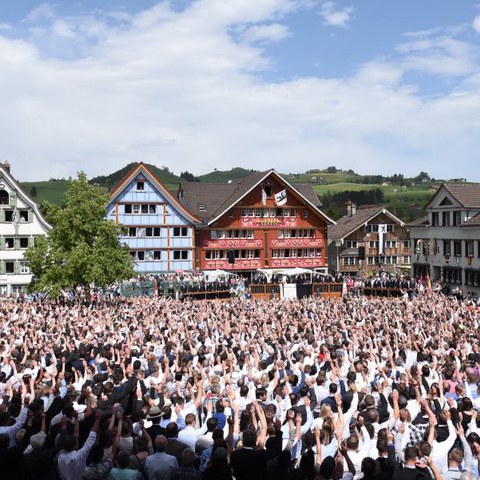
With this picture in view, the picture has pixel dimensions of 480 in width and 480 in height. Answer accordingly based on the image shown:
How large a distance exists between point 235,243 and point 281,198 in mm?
6145

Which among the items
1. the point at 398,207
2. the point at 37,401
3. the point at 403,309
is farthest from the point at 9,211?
the point at 398,207

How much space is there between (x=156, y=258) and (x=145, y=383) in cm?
4203

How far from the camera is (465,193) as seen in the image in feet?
165

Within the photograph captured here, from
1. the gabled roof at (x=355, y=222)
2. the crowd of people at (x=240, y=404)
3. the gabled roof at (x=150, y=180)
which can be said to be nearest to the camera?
the crowd of people at (x=240, y=404)

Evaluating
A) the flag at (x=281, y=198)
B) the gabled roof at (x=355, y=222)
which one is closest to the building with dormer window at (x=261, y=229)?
the flag at (x=281, y=198)

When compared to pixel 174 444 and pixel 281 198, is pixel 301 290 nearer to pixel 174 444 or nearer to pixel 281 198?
pixel 281 198

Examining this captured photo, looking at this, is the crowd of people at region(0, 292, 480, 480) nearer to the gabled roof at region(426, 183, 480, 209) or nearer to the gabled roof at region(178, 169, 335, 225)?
the gabled roof at region(426, 183, 480, 209)

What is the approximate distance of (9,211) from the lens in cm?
4931

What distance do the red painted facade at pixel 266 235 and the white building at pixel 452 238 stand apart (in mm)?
9505

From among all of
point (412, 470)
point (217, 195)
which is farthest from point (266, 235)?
point (412, 470)

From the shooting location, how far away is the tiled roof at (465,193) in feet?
161

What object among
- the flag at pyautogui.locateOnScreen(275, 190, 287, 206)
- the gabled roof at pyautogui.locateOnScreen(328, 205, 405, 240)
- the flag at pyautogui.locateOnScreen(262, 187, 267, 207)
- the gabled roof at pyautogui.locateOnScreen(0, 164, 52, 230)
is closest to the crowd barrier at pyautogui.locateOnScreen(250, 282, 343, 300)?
the flag at pyautogui.locateOnScreen(262, 187, 267, 207)

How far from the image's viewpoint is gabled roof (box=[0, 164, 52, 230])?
4862 cm

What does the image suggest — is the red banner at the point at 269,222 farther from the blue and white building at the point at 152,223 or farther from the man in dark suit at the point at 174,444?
the man in dark suit at the point at 174,444
